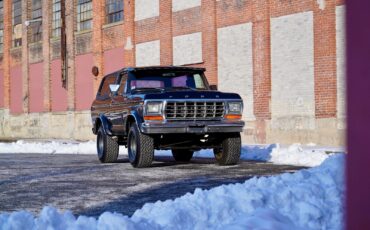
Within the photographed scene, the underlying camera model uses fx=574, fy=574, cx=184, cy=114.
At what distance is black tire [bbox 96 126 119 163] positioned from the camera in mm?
12117

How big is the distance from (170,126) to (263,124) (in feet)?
34.9

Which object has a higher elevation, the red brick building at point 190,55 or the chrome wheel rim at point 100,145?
the red brick building at point 190,55

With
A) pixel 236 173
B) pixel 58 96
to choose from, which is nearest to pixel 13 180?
pixel 236 173

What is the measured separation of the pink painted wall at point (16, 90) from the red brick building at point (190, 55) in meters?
0.06

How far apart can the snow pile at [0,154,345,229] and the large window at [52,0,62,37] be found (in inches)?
1082

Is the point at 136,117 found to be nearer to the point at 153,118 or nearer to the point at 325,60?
the point at 153,118

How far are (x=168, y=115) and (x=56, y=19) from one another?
77.0ft

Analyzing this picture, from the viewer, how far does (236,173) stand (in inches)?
375

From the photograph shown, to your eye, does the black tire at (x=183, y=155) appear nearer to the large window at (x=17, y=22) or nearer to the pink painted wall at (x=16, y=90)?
the pink painted wall at (x=16, y=90)

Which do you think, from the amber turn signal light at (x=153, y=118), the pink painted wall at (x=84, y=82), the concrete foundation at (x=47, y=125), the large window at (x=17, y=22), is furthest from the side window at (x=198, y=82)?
the large window at (x=17, y=22)

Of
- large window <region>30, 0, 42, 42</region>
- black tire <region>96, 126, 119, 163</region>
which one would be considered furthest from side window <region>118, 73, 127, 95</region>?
large window <region>30, 0, 42, 42</region>

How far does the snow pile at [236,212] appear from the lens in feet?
13.2

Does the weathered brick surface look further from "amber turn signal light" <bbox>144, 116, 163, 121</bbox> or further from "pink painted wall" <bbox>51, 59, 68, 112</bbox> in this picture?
"pink painted wall" <bbox>51, 59, 68, 112</bbox>

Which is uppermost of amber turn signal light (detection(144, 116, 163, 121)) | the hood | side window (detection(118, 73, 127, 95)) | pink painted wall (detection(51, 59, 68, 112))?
pink painted wall (detection(51, 59, 68, 112))
